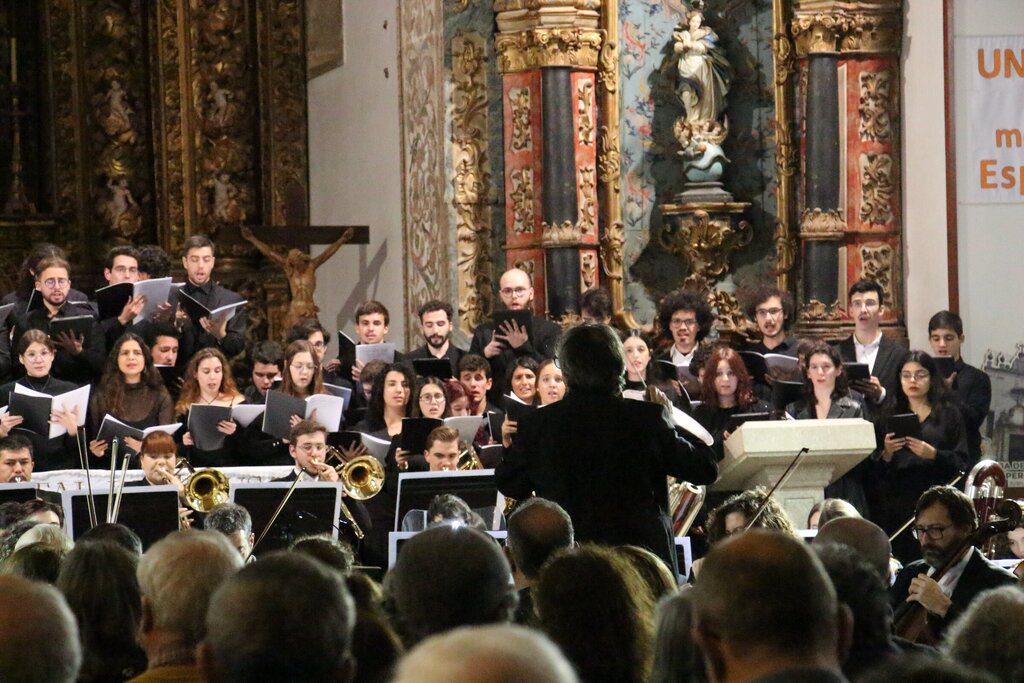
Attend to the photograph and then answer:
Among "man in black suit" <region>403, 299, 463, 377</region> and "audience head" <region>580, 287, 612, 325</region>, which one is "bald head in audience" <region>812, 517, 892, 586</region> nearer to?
"man in black suit" <region>403, 299, 463, 377</region>

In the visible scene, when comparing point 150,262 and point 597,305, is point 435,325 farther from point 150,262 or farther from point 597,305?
point 150,262

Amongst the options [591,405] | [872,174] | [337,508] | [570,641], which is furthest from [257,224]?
[570,641]

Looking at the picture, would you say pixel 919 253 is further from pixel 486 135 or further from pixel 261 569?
pixel 261 569

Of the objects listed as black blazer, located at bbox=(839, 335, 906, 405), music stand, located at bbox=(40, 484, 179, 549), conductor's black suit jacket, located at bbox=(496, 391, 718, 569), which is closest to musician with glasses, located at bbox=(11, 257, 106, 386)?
music stand, located at bbox=(40, 484, 179, 549)

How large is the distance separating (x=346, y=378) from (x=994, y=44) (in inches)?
156

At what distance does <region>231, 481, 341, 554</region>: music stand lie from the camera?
6.82 m

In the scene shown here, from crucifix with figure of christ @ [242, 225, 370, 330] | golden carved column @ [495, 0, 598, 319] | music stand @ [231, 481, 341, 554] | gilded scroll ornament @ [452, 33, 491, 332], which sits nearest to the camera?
music stand @ [231, 481, 341, 554]

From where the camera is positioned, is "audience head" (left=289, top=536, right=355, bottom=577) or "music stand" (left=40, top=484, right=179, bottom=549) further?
"music stand" (left=40, top=484, right=179, bottom=549)

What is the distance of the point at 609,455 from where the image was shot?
4883mm

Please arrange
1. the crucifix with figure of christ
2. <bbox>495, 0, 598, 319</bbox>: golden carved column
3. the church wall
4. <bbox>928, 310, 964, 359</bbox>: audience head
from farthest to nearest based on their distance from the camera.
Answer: the crucifix with figure of christ
the church wall
<bbox>495, 0, 598, 319</bbox>: golden carved column
<bbox>928, 310, 964, 359</bbox>: audience head

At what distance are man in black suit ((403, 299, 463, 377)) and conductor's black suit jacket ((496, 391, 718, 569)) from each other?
15.0 ft

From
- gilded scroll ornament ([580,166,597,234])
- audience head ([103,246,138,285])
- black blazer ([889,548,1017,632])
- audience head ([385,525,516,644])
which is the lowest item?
black blazer ([889,548,1017,632])

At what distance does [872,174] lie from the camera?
10.4 m

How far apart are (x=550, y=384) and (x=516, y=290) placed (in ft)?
4.57
